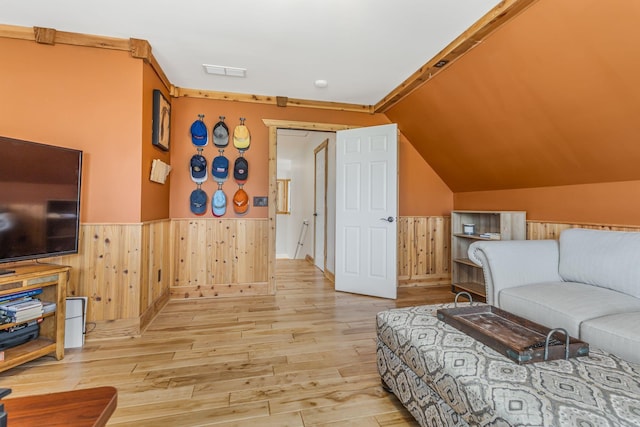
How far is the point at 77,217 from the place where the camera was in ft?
7.30

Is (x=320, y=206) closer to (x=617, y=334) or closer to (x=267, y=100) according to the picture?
(x=267, y=100)

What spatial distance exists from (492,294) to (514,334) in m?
0.95

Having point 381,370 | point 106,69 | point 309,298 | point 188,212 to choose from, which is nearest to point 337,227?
point 309,298

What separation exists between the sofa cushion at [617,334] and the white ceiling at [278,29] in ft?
6.75

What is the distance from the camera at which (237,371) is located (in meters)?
1.92

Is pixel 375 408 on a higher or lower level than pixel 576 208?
lower

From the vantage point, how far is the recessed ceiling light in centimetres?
297

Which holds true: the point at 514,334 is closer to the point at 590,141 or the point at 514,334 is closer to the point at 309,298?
the point at 590,141

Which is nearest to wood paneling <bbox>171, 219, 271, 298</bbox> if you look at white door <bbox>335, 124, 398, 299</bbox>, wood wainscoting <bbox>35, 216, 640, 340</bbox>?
wood wainscoting <bbox>35, 216, 640, 340</bbox>

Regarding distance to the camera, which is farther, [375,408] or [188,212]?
[188,212]

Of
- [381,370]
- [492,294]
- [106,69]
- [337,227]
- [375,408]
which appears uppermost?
[106,69]

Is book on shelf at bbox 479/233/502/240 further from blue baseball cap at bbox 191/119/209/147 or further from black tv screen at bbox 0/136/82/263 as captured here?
black tv screen at bbox 0/136/82/263

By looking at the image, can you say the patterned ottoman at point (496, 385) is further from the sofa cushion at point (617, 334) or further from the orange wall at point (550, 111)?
the orange wall at point (550, 111)

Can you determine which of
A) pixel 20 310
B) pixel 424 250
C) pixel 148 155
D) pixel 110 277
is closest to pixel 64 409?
pixel 20 310
